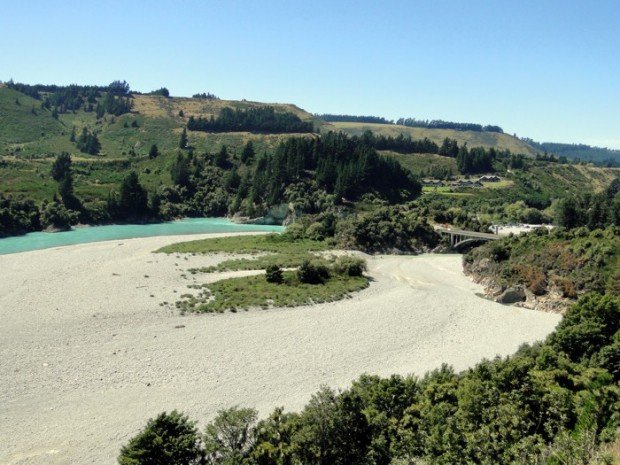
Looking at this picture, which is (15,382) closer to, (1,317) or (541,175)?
(1,317)

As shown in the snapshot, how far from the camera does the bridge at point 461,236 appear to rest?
79125 millimetres

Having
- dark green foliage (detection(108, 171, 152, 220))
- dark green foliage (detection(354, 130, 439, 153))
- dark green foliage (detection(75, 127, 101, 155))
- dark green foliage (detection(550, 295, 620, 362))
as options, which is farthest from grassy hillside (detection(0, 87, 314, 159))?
dark green foliage (detection(550, 295, 620, 362))

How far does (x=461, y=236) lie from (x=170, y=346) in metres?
60.1

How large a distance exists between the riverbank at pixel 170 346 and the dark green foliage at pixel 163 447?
5.39m

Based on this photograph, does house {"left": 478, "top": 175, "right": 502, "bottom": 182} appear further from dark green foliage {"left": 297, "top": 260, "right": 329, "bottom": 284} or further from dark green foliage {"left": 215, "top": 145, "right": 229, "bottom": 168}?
dark green foliage {"left": 297, "top": 260, "right": 329, "bottom": 284}

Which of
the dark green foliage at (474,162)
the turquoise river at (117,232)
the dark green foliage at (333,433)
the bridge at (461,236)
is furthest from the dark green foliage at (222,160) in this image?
the dark green foliage at (333,433)

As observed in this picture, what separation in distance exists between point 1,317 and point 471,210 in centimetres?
10042

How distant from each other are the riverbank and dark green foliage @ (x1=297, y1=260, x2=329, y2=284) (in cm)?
507

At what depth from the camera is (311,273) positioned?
177ft

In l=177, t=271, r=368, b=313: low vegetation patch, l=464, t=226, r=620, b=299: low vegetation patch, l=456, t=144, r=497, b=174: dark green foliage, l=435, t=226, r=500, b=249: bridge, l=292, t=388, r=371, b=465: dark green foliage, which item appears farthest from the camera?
l=456, t=144, r=497, b=174: dark green foliage

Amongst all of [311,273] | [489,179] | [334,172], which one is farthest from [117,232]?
[489,179]

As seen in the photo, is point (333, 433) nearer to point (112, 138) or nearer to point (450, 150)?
point (450, 150)

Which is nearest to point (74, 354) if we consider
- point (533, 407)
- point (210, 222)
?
point (533, 407)

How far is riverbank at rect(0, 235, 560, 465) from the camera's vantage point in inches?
1003
